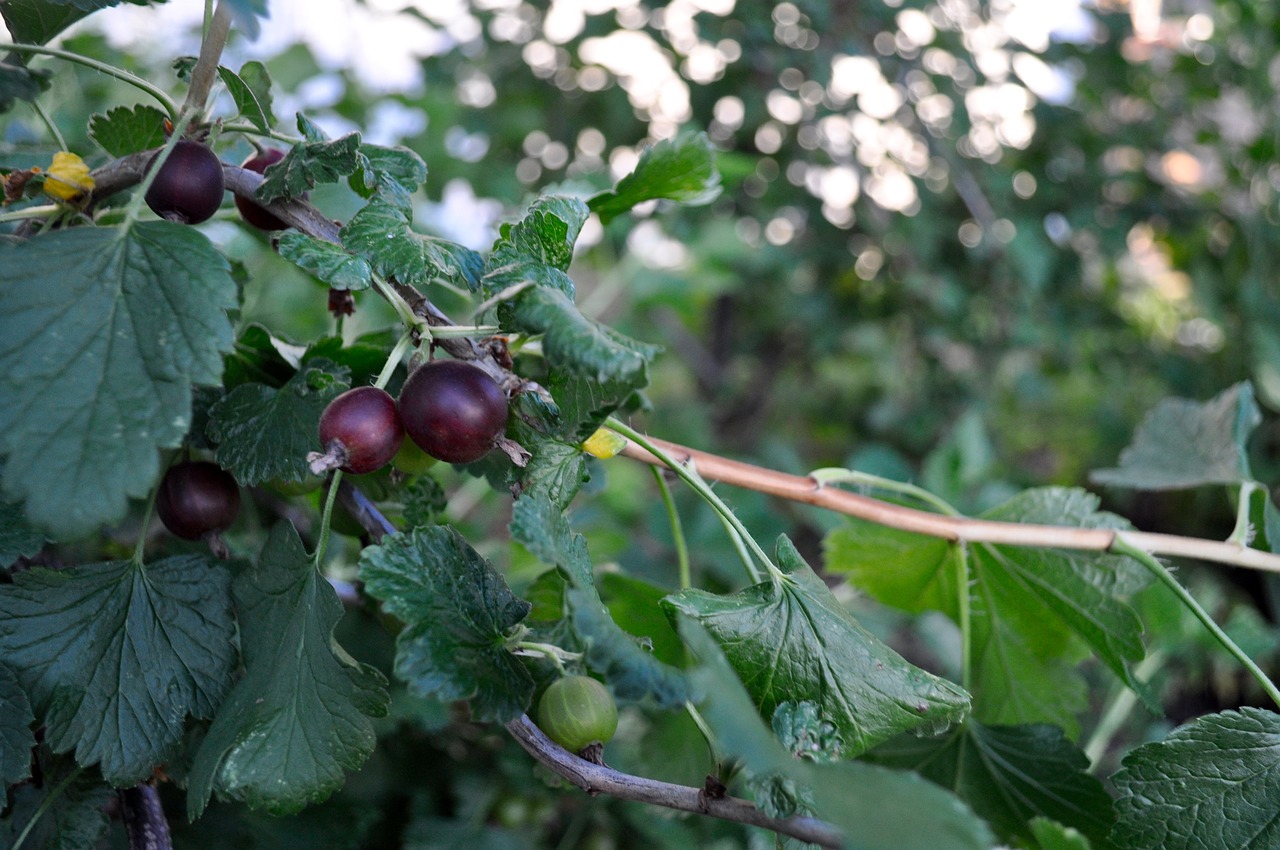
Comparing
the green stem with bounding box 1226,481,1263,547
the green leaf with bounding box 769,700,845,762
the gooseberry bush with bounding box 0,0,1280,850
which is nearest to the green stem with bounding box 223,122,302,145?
the gooseberry bush with bounding box 0,0,1280,850

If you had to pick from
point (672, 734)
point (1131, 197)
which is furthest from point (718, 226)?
point (672, 734)

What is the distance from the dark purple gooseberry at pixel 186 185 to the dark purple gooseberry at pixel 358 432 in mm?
114

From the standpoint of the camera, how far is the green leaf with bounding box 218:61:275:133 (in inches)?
14.9

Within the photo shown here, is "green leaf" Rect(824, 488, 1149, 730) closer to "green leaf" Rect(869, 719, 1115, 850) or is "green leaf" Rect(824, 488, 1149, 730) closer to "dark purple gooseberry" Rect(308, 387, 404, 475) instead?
"green leaf" Rect(869, 719, 1115, 850)

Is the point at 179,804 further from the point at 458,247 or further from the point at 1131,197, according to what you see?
the point at 1131,197

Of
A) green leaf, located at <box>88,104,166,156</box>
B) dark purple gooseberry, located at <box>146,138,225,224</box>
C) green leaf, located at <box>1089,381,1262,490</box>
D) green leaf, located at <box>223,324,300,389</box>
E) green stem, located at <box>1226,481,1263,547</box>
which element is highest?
dark purple gooseberry, located at <box>146,138,225,224</box>

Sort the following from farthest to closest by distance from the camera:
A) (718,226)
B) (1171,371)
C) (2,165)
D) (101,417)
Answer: (1171,371) → (718,226) → (2,165) → (101,417)

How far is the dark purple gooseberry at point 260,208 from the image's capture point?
0.41m

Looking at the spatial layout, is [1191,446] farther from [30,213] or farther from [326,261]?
[30,213]

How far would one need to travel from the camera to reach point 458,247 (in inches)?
15.5

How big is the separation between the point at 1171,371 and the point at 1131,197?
0.34 meters

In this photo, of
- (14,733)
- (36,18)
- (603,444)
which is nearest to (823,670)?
(603,444)

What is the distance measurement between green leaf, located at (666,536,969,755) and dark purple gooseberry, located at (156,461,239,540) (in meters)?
0.23

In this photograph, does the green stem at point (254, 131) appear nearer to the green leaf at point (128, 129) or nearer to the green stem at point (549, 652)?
the green leaf at point (128, 129)
